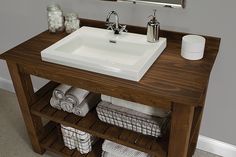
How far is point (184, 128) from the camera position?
112cm

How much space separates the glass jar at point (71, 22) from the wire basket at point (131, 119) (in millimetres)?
485

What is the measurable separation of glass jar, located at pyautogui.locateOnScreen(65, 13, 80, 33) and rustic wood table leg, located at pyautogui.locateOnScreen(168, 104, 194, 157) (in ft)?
2.66

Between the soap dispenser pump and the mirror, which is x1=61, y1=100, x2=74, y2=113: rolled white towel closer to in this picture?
the soap dispenser pump

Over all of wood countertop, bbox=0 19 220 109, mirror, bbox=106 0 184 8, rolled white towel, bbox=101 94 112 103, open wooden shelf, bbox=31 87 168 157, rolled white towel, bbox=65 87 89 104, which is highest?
mirror, bbox=106 0 184 8

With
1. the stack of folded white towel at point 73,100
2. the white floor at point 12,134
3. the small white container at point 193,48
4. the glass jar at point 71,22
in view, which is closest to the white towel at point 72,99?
the stack of folded white towel at point 73,100

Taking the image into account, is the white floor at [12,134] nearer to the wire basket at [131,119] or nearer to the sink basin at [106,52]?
the wire basket at [131,119]

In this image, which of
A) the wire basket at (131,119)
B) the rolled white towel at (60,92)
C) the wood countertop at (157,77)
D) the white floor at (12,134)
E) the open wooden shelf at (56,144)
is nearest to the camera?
the wood countertop at (157,77)

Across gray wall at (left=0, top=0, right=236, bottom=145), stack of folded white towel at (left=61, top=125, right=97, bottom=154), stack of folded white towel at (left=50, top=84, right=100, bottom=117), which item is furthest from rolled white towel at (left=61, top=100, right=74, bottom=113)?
gray wall at (left=0, top=0, right=236, bottom=145)

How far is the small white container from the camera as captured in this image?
121 cm

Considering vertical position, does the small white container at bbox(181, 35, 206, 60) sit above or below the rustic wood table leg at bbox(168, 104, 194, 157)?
above

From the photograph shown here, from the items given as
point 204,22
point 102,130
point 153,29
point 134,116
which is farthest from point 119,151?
point 204,22

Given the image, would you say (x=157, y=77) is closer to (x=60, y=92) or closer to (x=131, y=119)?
(x=131, y=119)

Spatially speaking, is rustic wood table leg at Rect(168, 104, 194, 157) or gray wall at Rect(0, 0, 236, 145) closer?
rustic wood table leg at Rect(168, 104, 194, 157)

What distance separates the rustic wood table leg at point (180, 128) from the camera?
1071 millimetres
